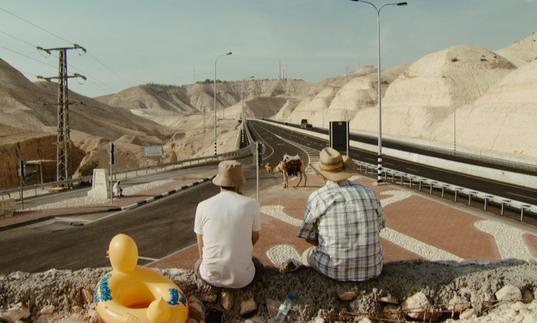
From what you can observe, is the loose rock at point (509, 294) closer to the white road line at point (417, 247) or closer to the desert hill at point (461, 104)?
the white road line at point (417, 247)

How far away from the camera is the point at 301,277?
18.2 ft

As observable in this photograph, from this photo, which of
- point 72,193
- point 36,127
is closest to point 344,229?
point 72,193

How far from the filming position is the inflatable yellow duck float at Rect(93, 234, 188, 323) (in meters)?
4.48

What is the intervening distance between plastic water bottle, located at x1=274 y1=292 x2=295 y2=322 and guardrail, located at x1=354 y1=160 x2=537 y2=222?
13.4 m

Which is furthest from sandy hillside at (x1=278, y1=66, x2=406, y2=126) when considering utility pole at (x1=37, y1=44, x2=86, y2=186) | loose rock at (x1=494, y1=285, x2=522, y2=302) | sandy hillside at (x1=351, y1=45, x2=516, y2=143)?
loose rock at (x1=494, y1=285, x2=522, y2=302)

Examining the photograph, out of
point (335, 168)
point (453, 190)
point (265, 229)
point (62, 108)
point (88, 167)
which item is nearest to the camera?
point (335, 168)

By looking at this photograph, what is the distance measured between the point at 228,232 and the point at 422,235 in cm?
938

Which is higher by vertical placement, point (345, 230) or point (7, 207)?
point (345, 230)

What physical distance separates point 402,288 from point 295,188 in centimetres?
1643

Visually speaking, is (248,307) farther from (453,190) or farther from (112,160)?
(453,190)

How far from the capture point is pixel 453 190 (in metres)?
21.0

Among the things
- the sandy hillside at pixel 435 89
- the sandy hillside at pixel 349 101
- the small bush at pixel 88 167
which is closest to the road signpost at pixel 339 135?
the small bush at pixel 88 167

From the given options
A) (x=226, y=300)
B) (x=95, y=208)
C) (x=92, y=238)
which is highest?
(x=226, y=300)

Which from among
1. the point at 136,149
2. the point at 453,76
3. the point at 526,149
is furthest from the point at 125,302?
the point at 453,76
